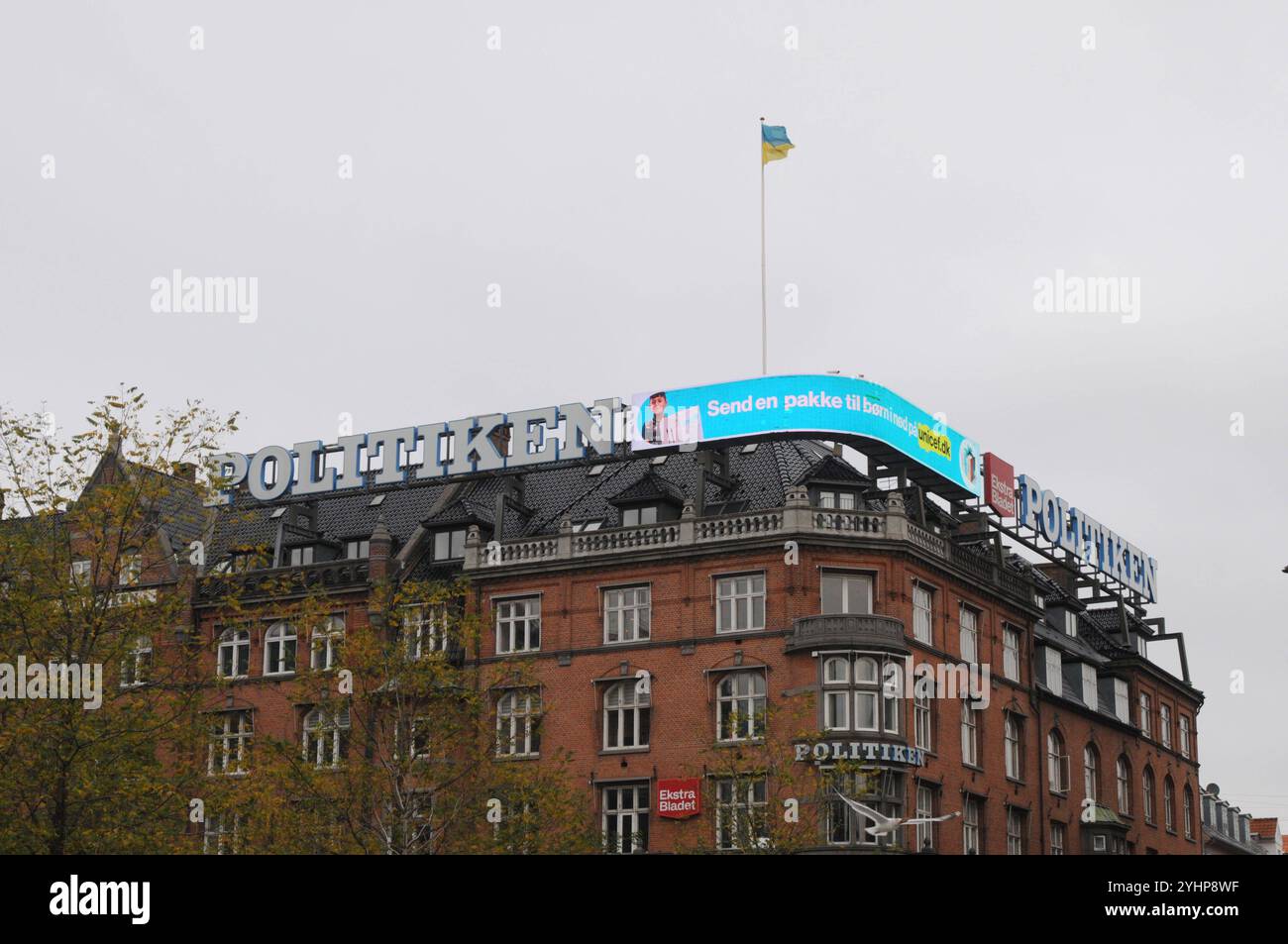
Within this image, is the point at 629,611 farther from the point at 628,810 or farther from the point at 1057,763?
the point at 1057,763

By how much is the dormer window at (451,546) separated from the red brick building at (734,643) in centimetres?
9

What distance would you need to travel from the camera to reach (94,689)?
44.5 m

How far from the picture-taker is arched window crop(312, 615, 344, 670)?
5428 centimetres

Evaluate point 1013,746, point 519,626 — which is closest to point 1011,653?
point 1013,746

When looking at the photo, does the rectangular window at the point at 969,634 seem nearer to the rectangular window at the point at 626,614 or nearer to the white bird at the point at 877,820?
the white bird at the point at 877,820

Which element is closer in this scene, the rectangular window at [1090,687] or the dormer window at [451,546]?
the dormer window at [451,546]

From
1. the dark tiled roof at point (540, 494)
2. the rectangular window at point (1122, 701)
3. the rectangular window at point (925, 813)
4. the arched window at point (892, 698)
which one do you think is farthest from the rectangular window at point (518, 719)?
the rectangular window at point (1122, 701)

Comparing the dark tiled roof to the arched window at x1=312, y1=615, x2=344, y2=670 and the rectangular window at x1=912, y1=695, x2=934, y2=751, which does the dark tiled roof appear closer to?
the arched window at x1=312, y1=615, x2=344, y2=670

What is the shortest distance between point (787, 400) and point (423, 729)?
21.5 meters

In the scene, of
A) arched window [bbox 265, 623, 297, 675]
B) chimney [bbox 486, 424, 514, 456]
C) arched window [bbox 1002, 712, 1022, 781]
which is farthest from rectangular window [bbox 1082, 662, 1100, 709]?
arched window [bbox 265, 623, 297, 675]

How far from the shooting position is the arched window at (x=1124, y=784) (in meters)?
83.2

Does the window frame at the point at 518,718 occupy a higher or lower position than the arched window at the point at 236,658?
lower

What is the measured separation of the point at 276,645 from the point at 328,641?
1709cm
